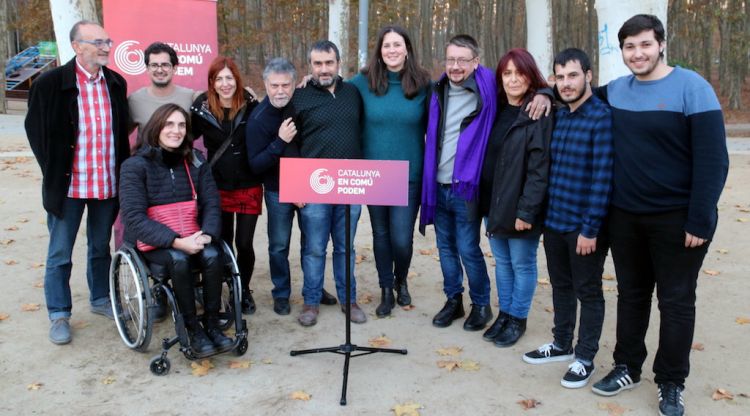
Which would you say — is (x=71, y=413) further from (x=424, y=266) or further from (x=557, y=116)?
(x=424, y=266)

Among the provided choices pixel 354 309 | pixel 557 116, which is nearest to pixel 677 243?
pixel 557 116

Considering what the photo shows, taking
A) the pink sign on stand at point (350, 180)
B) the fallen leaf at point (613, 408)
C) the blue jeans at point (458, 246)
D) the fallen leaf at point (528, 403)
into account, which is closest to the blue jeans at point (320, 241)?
the blue jeans at point (458, 246)

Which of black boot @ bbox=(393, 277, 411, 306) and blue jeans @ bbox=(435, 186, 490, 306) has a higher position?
blue jeans @ bbox=(435, 186, 490, 306)

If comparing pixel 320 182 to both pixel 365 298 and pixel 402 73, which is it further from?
pixel 365 298

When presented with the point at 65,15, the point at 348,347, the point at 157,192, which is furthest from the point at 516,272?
the point at 65,15

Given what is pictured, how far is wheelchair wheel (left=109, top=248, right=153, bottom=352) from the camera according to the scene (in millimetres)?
3840

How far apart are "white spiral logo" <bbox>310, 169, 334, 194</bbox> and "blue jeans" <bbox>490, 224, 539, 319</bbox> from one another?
126 centimetres

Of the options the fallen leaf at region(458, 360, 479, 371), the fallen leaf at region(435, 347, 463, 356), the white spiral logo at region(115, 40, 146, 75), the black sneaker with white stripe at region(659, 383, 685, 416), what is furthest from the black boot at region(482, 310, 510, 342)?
the white spiral logo at region(115, 40, 146, 75)

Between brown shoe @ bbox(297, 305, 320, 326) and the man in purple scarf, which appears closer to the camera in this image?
the man in purple scarf

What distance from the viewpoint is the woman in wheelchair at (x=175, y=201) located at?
156 inches

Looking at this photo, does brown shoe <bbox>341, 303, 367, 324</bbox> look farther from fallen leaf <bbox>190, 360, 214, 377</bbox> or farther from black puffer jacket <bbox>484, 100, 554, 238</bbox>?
black puffer jacket <bbox>484, 100, 554, 238</bbox>

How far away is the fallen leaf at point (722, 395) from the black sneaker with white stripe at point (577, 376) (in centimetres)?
66

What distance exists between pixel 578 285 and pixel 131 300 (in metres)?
3.00

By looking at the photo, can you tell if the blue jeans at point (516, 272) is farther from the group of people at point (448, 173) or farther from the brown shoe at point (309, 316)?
the brown shoe at point (309, 316)
